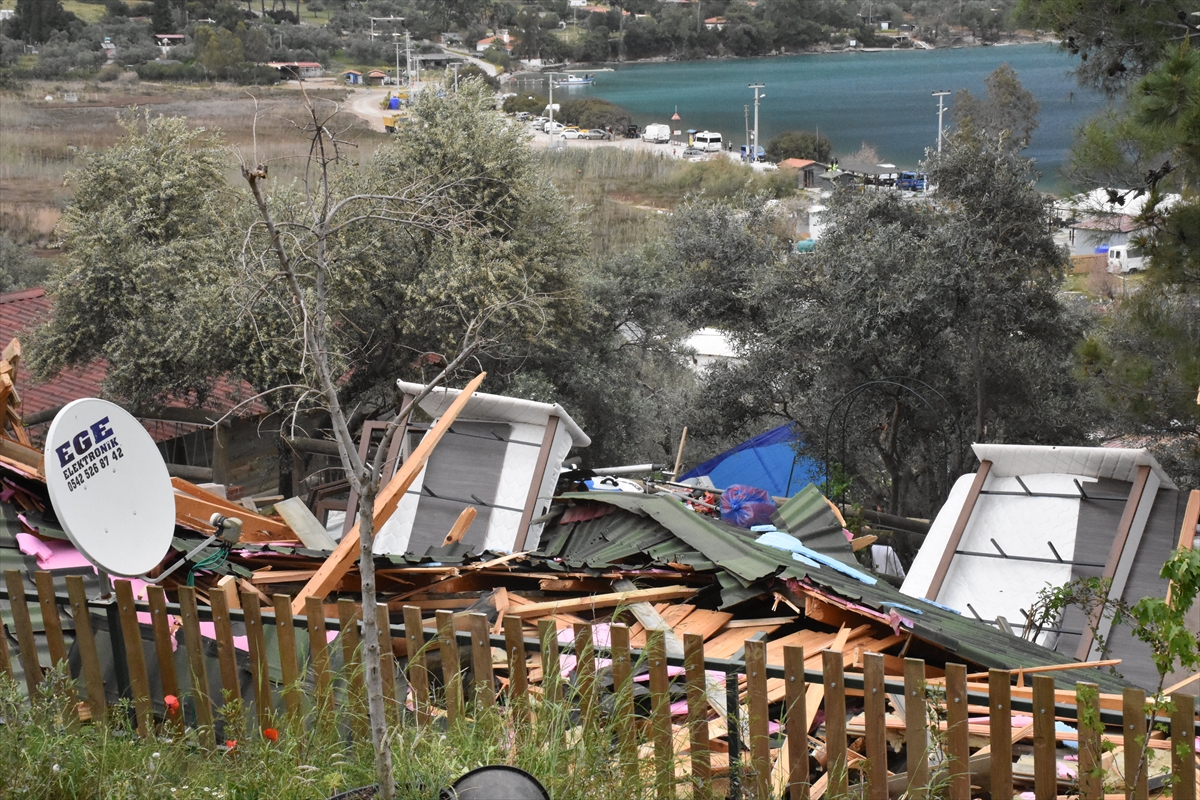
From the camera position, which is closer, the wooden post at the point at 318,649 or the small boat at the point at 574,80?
the wooden post at the point at 318,649

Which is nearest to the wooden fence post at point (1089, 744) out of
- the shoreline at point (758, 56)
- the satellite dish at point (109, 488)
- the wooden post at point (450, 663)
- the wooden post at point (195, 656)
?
the wooden post at point (450, 663)

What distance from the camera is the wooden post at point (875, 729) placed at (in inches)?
134

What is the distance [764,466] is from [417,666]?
1107 centimetres

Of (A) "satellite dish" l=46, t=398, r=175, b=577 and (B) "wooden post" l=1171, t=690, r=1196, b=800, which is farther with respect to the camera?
(A) "satellite dish" l=46, t=398, r=175, b=577

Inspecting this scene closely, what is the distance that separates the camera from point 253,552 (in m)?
6.50

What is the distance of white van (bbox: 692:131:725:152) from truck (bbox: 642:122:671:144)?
83.0 inches

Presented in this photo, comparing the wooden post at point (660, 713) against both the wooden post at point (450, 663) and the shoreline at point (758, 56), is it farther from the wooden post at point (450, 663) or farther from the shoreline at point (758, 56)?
the shoreline at point (758, 56)

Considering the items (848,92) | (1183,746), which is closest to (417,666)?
(1183,746)

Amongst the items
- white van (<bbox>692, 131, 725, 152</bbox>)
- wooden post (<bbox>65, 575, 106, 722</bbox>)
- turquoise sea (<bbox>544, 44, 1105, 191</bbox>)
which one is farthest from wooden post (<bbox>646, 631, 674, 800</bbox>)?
turquoise sea (<bbox>544, 44, 1105, 191</bbox>)

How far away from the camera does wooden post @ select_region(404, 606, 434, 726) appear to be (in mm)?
3918

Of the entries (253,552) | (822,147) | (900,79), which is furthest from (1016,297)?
(900,79)

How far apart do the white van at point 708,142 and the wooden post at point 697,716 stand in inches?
2523

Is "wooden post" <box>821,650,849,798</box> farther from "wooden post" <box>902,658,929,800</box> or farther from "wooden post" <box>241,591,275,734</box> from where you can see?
"wooden post" <box>241,591,275,734</box>

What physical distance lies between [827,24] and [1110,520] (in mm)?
120789
